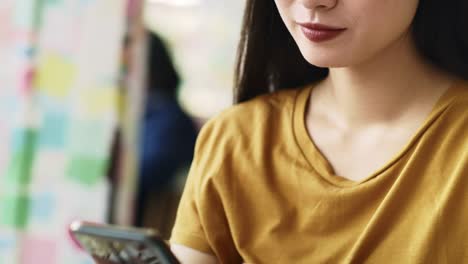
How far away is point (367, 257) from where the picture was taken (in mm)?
859

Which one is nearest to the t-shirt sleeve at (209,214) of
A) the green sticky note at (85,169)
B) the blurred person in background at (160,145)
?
the green sticky note at (85,169)

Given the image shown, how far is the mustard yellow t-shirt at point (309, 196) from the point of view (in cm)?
83

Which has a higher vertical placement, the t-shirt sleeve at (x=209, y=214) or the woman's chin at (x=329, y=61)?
the woman's chin at (x=329, y=61)

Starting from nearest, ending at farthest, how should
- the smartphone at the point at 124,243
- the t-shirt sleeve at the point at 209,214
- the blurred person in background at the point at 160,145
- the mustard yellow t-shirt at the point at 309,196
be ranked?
the smartphone at the point at 124,243 → the mustard yellow t-shirt at the point at 309,196 → the t-shirt sleeve at the point at 209,214 → the blurred person in background at the point at 160,145

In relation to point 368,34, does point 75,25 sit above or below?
below

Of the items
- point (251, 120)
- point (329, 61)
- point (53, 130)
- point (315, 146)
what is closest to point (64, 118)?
point (53, 130)

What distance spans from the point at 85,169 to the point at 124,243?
1307mm

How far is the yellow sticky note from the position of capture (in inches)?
78.7

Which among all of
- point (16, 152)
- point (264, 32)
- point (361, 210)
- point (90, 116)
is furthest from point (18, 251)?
point (361, 210)

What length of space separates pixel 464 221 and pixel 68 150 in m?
1.40

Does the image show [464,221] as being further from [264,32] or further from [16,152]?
[16,152]

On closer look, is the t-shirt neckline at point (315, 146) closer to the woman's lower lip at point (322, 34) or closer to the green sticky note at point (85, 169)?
the woman's lower lip at point (322, 34)

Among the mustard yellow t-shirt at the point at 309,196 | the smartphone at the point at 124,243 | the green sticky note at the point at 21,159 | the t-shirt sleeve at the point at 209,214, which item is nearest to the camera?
the smartphone at the point at 124,243

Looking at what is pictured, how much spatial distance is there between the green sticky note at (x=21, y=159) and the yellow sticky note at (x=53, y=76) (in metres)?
0.12
